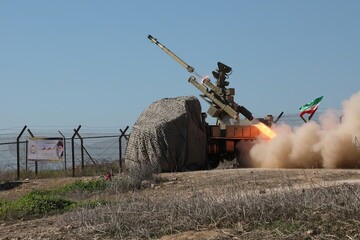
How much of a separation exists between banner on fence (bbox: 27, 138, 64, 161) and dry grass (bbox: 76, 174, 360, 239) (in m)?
17.4

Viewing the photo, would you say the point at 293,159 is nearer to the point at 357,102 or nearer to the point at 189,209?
the point at 357,102

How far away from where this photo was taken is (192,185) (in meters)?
19.0

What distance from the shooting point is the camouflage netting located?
86.7 feet

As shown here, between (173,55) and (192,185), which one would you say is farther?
(173,55)

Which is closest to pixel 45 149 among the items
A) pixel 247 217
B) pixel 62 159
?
pixel 62 159

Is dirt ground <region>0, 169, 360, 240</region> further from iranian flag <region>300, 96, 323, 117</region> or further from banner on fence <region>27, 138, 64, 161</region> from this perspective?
iranian flag <region>300, 96, 323, 117</region>

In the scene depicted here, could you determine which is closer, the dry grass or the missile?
the dry grass

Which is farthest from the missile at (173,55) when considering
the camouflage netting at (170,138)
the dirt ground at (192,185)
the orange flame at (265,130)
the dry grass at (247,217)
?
the dry grass at (247,217)

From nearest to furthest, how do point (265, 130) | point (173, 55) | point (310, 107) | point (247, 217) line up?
point (247, 217)
point (265, 130)
point (310, 107)
point (173, 55)

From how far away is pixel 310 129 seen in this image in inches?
1011

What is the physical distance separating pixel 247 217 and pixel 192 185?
9955mm

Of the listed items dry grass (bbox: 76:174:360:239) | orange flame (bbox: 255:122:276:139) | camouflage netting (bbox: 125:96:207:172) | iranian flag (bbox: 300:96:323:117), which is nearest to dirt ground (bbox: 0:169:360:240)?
dry grass (bbox: 76:174:360:239)

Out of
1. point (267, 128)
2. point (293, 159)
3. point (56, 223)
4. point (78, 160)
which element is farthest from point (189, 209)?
point (78, 160)

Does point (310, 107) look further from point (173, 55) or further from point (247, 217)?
point (247, 217)
